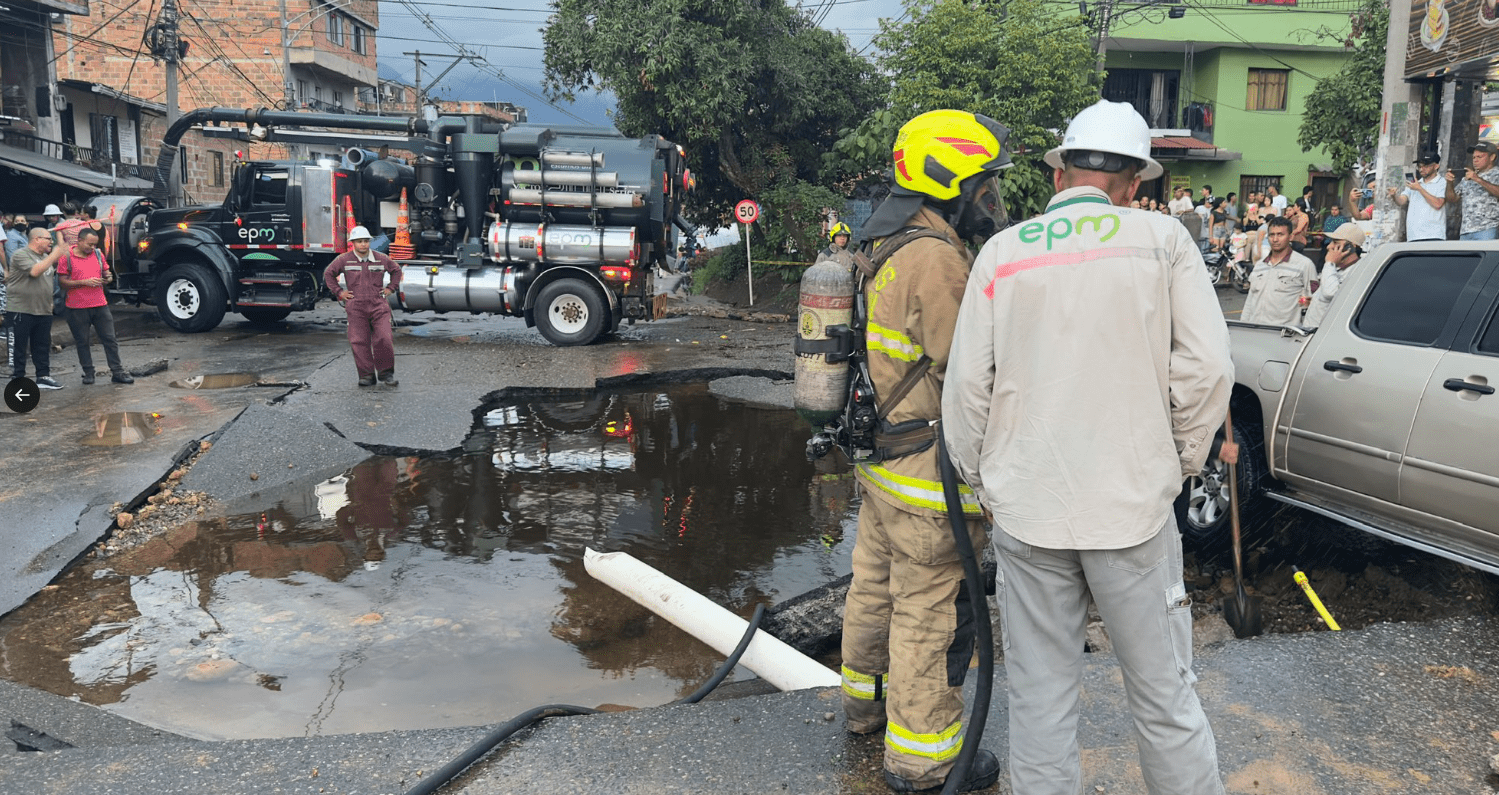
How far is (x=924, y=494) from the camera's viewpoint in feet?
9.95

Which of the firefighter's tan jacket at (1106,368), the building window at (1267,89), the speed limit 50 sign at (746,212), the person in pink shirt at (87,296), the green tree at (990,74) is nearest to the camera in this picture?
the firefighter's tan jacket at (1106,368)

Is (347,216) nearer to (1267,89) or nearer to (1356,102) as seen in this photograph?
(1356,102)

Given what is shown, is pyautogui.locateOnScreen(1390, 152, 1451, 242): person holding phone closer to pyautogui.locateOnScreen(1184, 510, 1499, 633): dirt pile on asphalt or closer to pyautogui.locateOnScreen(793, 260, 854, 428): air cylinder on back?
pyautogui.locateOnScreen(1184, 510, 1499, 633): dirt pile on asphalt

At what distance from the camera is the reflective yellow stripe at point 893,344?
309cm

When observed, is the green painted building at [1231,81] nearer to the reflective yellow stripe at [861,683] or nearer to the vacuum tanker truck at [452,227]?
the vacuum tanker truck at [452,227]

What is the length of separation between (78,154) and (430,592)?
95.2 ft

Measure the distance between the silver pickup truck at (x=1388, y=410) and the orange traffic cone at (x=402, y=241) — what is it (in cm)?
1253

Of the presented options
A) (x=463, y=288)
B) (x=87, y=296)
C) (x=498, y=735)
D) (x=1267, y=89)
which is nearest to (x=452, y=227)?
(x=463, y=288)

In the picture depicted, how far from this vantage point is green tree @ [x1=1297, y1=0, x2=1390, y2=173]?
879 inches

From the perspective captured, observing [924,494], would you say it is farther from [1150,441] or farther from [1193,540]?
[1193,540]

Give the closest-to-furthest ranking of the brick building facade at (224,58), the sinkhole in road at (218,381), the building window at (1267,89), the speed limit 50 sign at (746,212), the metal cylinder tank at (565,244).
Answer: the sinkhole in road at (218,381), the metal cylinder tank at (565,244), the speed limit 50 sign at (746,212), the building window at (1267,89), the brick building facade at (224,58)

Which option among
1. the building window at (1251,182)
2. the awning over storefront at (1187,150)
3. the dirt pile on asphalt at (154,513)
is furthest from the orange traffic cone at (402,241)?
the building window at (1251,182)

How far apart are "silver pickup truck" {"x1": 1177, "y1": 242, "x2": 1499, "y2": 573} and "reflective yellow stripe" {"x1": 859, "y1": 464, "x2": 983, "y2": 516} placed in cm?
141

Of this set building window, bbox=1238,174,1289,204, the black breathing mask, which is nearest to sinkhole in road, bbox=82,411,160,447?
the black breathing mask
